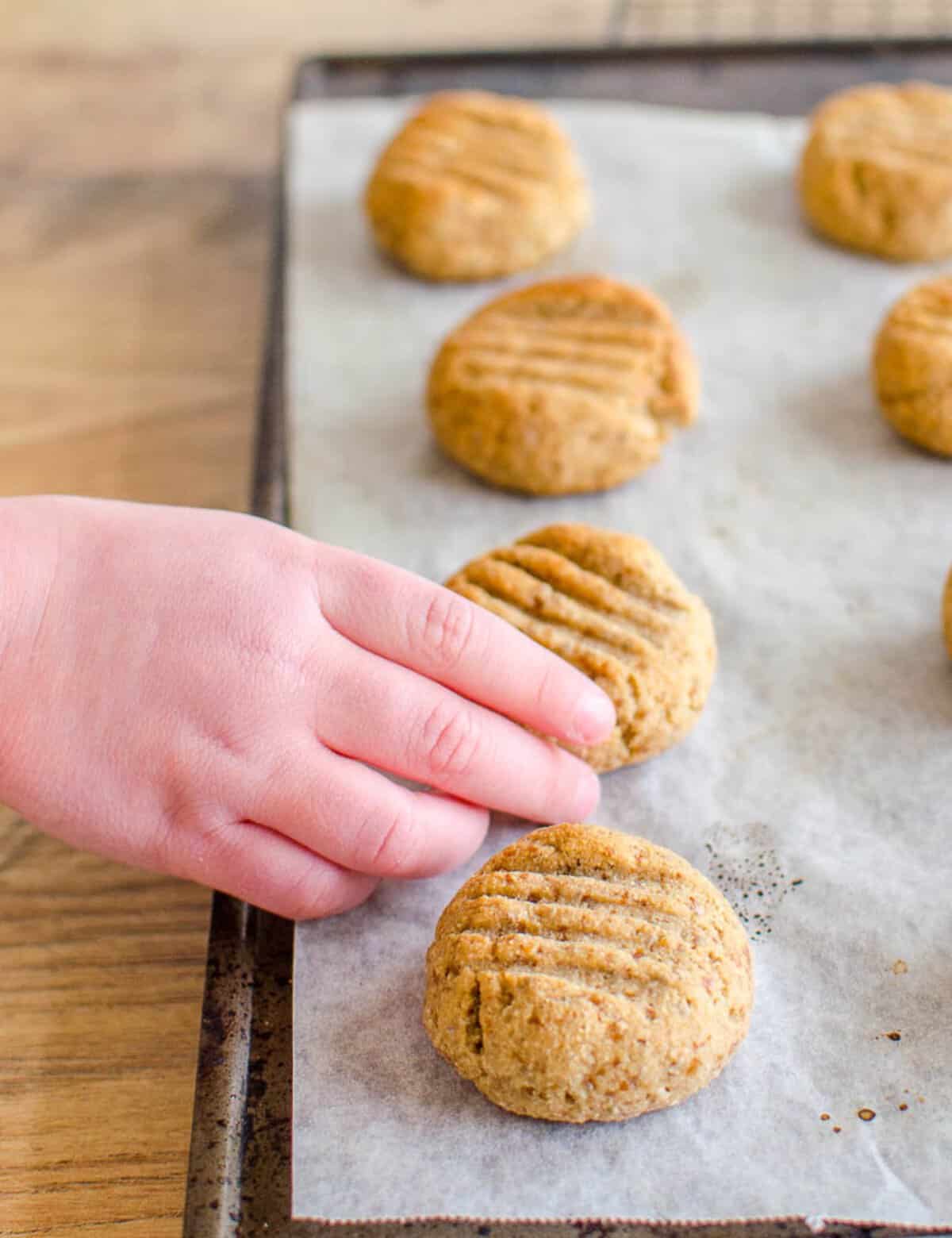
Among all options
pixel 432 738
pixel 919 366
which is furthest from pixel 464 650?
pixel 919 366

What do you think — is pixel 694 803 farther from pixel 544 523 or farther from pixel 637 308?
pixel 637 308

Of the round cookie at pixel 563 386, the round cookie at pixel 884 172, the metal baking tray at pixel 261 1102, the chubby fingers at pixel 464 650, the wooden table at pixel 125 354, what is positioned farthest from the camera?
the round cookie at pixel 884 172

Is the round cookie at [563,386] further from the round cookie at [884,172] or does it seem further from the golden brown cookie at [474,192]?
the round cookie at [884,172]

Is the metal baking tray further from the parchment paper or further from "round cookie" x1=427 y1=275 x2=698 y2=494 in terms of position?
"round cookie" x1=427 y1=275 x2=698 y2=494

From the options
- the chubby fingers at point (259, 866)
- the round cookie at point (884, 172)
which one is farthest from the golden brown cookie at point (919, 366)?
the chubby fingers at point (259, 866)

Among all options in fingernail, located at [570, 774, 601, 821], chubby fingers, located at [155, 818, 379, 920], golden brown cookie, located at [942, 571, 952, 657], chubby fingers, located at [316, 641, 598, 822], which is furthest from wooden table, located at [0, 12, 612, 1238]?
golden brown cookie, located at [942, 571, 952, 657]

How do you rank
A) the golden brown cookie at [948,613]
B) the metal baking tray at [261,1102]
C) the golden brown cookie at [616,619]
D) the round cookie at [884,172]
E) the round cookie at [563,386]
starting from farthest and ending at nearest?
the round cookie at [884,172] < the round cookie at [563,386] < the golden brown cookie at [948,613] < the golden brown cookie at [616,619] < the metal baking tray at [261,1102]

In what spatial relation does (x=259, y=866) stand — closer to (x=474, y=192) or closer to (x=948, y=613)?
(x=948, y=613)
